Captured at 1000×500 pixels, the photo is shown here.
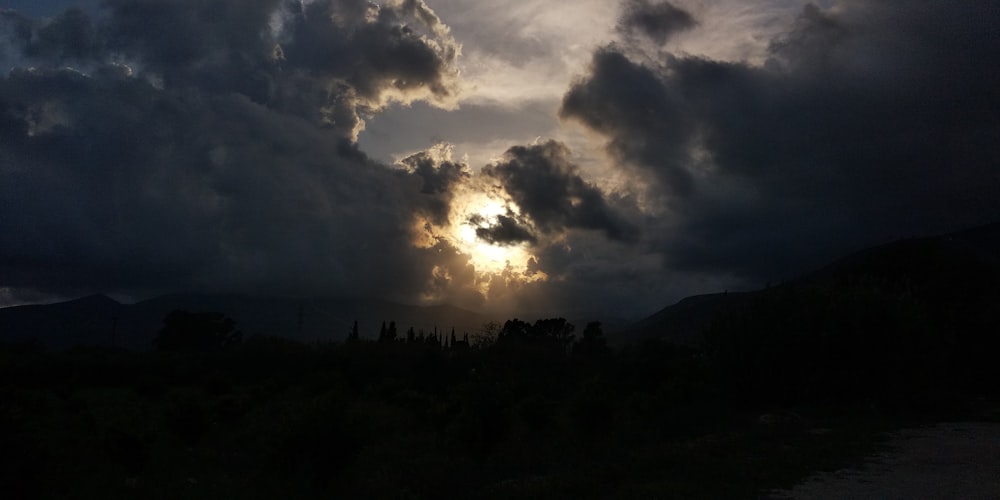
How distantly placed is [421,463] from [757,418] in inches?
603

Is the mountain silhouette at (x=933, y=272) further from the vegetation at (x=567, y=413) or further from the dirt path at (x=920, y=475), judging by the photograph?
the dirt path at (x=920, y=475)

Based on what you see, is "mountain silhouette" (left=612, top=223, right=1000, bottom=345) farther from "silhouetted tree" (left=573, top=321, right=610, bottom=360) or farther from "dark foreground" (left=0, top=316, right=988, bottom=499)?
"silhouetted tree" (left=573, top=321, right=610, bottom=360)

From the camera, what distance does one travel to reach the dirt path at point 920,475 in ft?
46.2

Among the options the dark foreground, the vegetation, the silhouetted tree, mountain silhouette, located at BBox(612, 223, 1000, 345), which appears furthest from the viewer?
the silhouetted tree

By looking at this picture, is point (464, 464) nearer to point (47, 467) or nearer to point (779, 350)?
point (47, 467)

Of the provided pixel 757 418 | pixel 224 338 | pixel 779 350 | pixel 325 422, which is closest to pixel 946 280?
pixel 779 350

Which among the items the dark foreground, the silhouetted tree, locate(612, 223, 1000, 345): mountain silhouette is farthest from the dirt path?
the silhouetted tree

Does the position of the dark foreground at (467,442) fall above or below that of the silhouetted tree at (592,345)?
below

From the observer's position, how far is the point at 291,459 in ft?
54.0

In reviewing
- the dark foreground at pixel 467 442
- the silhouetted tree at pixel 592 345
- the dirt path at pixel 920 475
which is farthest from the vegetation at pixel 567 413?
the silhouetted tree at pixel 592 345

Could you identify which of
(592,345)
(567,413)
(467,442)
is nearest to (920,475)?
(467,442)

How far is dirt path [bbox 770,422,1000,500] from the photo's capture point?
554 inches

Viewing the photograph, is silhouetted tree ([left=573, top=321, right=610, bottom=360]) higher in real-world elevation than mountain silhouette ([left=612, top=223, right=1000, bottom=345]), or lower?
lower

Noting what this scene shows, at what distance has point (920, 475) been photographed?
16.4 meters
